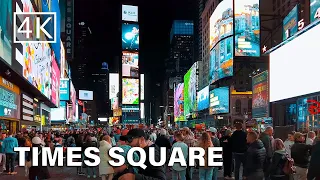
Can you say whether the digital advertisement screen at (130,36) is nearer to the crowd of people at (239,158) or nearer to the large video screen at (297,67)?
the large video screen at (297,67)

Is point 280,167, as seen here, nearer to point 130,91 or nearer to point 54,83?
point 54,83

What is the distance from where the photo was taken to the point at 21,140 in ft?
69.3

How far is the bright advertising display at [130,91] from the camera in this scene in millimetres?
115244

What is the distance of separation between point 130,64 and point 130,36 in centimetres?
841

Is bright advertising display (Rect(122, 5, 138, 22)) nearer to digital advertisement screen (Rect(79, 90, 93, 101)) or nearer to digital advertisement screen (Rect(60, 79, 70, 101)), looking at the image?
digital advertisement screen (Rect(79, 90, 93, 101))

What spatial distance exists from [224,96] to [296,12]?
28.5 metres

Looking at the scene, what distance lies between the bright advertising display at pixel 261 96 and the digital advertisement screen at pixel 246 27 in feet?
85.0

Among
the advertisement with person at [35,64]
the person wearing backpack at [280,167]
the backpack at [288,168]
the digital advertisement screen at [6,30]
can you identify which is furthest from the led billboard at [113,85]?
the backpack at [288,168]

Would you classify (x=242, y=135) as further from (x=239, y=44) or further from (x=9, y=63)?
(x=239, y=44)

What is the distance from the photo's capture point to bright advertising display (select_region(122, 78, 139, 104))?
11524cm

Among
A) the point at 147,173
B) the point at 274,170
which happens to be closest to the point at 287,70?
the point at 274,170

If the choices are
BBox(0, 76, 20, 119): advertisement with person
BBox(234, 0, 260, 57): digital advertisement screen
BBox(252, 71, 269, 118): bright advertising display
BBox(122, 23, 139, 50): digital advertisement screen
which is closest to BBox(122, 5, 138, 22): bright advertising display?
BBox(122, 23, 139, 50): digital advertisement screen

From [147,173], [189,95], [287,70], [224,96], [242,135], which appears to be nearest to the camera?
[147,173]

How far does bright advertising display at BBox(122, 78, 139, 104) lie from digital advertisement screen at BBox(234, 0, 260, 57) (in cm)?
5247
